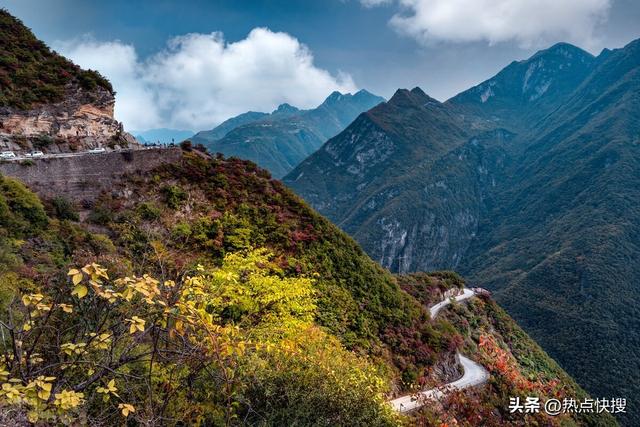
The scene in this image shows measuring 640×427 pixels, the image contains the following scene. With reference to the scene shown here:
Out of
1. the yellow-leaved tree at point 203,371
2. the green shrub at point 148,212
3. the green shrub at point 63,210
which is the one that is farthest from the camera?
the green shrub at point 148,212

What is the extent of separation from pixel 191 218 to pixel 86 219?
5.87 metres

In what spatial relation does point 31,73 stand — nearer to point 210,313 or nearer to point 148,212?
point 148,212

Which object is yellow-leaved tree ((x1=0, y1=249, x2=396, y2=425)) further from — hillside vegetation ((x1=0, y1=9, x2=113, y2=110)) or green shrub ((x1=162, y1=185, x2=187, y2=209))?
hillside vegetation ((x1=0, y1=9, x2=113, y2=110))

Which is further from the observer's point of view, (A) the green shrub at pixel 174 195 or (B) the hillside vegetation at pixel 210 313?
(A) the green shrub at pixel 174 195

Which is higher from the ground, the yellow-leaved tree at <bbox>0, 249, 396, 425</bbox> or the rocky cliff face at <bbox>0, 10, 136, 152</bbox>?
the rocky cliff face at <bbox>0, 10, 136, 152</bbox>

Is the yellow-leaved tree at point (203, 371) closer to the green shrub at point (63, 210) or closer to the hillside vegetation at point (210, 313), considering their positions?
the hillside vegetation at point (210, 313)

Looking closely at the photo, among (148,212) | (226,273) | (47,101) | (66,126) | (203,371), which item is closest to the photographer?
(203,371)

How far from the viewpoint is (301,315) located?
1384 cm

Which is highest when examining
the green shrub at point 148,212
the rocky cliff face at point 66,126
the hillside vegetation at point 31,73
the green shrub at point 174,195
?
the hillside vegetation at point 31,73

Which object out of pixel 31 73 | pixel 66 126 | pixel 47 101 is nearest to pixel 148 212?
pixel 66 126

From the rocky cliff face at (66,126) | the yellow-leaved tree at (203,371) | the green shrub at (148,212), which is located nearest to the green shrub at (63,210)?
the green shrub at (148,212)

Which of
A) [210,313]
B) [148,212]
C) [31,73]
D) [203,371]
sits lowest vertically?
[203,371]

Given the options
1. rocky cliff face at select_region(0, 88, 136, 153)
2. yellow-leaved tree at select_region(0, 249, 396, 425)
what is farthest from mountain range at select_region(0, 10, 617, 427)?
rocky cliff face at select_region(0, 88, 136, 153)

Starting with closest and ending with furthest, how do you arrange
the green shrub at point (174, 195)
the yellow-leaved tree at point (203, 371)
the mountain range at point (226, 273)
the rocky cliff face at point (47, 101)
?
1. the yellow-leaved tree at point (203, 371)
2. the mountain range at point (226, 273)
3. the green shrub at point (174, 195)
4. the rocky cliff face at point (47, 101)
